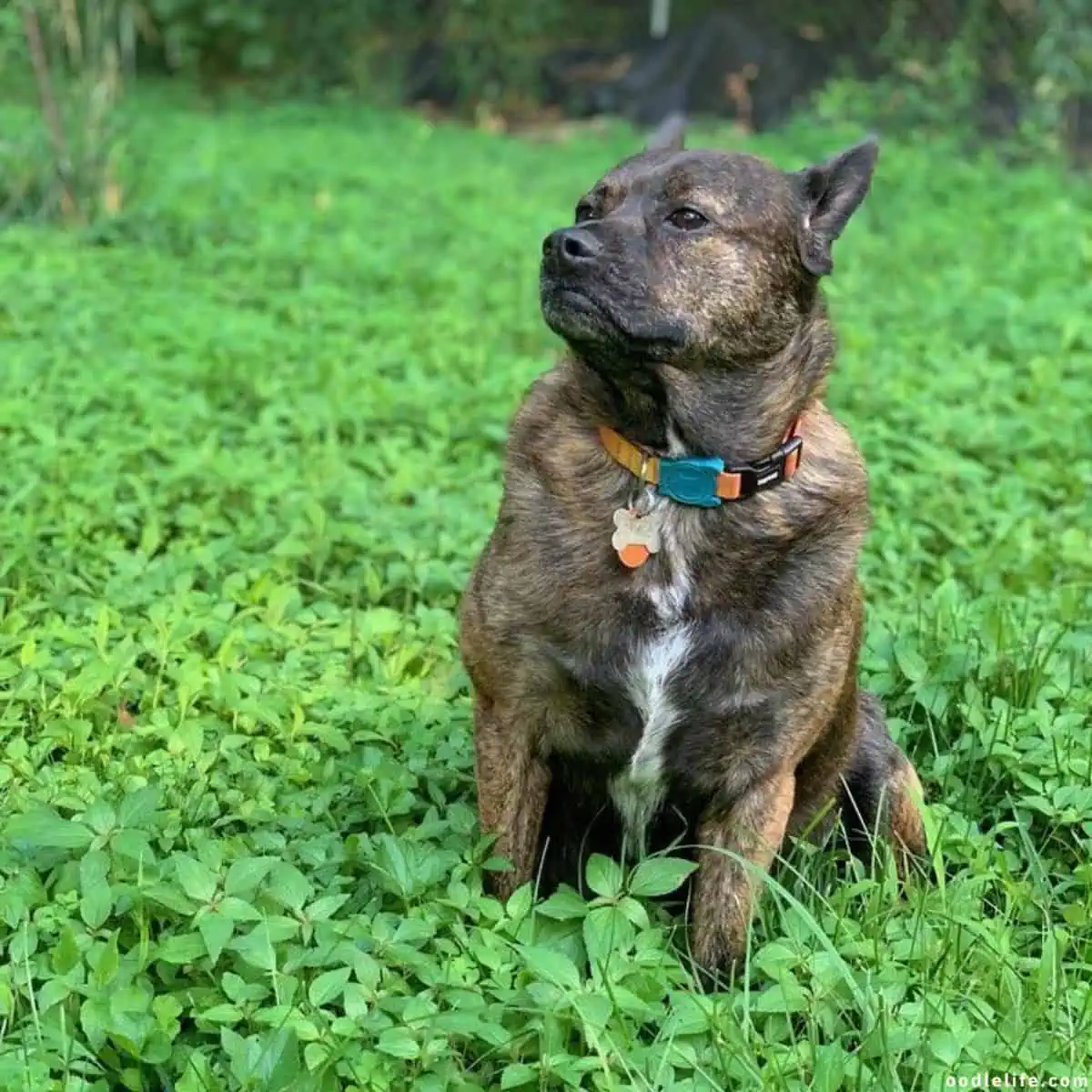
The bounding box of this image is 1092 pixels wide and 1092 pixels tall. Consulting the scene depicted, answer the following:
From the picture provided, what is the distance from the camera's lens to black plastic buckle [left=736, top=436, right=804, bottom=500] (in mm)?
2693

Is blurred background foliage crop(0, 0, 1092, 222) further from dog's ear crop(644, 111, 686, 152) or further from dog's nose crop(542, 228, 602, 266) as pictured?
dog's nose crop(542, 228, 602, 266)

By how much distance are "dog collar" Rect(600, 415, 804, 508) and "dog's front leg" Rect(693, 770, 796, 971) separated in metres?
0.52

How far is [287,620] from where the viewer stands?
3.74 meters

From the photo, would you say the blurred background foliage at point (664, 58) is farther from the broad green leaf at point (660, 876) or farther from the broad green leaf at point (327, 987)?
the broad green leaf at point (327, 987)

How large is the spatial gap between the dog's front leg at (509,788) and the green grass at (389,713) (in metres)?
0.08

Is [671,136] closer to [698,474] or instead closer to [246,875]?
[698,474]

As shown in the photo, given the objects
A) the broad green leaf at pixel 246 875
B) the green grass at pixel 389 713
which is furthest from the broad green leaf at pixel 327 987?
the broad green leaf at pixel 246 875

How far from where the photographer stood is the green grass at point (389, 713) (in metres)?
2.26

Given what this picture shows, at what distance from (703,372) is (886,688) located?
3.56ft

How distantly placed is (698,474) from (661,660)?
35cm

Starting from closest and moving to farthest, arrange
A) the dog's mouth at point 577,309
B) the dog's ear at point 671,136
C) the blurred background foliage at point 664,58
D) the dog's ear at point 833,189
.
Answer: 1. the dog's mouth at point 577,309
2. the dog's ear at point 833,189
3. the dog's ear at point 671,136
4. the blurred background foliage at point 664,58

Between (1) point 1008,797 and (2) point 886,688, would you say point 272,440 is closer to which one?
(2) point 886,688

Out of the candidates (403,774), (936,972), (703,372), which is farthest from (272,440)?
(936,972)

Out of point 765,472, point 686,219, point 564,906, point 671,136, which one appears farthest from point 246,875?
point 671,136
